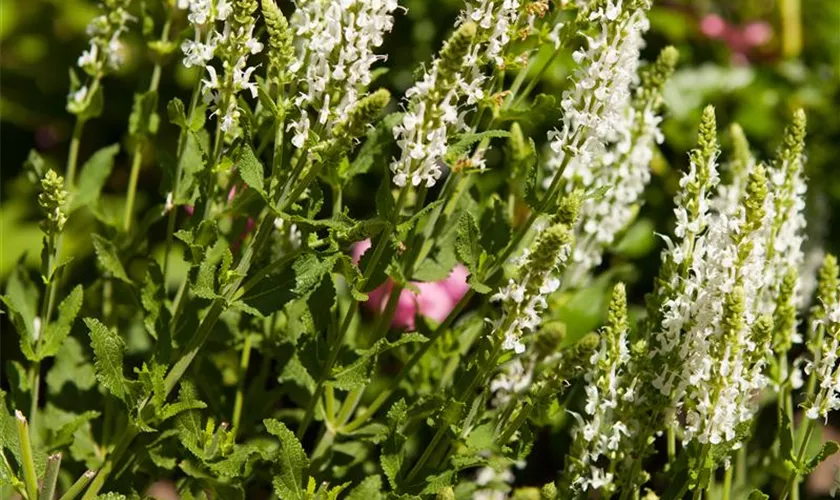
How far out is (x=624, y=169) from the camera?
1.07 metres

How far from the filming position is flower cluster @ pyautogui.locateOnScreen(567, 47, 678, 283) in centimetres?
106

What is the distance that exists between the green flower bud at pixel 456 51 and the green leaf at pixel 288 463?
31cm

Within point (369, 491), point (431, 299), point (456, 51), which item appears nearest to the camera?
point (456, 51)

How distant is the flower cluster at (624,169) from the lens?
41.8 inches

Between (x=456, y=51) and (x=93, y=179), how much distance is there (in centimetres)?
59

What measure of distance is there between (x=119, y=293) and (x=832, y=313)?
798 mm

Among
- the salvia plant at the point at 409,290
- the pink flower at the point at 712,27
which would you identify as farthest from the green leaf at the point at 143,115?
the pink flower at the point at 712,27

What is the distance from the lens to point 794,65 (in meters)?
1.97

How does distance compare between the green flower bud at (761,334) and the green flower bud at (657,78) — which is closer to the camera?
the green flower bud at (761,334)

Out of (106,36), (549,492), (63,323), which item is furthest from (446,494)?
(106,36)

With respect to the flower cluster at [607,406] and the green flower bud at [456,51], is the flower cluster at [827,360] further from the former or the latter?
the green flower bud at [456,51]

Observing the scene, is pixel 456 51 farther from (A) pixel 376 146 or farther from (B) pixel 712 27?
(B) pixel 712 27

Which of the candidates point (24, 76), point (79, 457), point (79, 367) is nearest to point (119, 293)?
point (79, 367)

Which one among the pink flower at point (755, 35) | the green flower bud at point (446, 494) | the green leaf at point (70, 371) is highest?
the pink flower at point (755, 35)
